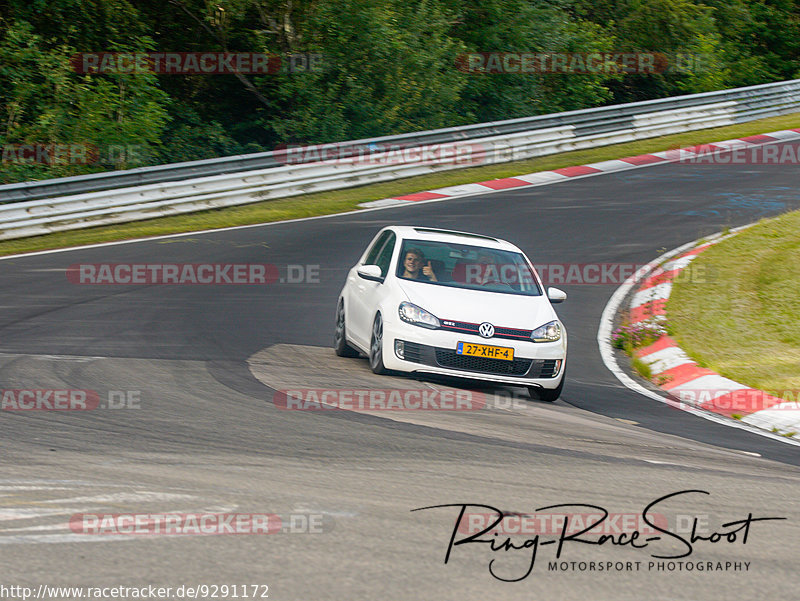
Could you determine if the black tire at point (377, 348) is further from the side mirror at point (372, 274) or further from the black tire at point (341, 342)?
the black tire at point (341, 342)

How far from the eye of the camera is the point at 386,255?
10508mm

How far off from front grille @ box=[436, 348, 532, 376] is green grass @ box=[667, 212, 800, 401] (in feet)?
7.95

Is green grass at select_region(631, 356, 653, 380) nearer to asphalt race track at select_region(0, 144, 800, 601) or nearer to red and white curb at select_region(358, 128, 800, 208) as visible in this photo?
asphalt race track at select_region(0, 144, 800, 601)

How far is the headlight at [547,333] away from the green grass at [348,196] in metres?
10.1

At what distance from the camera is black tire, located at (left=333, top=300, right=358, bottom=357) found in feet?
34.0

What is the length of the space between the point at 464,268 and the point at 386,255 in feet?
2.95

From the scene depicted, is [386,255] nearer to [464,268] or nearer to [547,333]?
[464,268]

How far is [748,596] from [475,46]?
2856cm

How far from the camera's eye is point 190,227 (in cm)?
1820

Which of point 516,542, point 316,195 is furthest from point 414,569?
point 316,195

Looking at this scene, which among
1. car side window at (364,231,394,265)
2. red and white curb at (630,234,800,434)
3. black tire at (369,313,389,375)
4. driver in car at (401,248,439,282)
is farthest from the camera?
car side window at (364,231,394,265)

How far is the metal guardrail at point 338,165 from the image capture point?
1820cm

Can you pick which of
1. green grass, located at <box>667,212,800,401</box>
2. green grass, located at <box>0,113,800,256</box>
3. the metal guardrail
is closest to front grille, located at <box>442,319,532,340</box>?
green grass, located at <box>667,212,800,401</box>

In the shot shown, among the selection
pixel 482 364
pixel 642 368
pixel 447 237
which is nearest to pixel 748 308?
pixel 642 368
